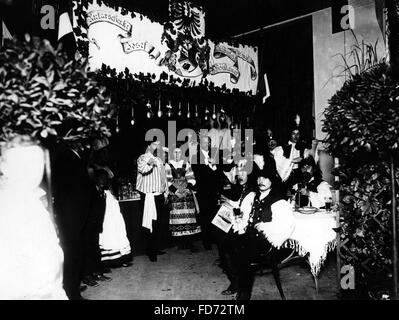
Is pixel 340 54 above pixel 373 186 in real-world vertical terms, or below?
above

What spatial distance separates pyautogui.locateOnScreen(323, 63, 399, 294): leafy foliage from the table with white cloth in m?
0.23

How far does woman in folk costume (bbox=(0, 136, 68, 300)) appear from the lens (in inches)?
85.8

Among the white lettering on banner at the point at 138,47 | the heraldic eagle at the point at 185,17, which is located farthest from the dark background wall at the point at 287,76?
the white lettering on banner at the point at 138,47

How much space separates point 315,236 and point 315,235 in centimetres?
1

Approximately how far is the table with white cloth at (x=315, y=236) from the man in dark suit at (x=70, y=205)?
7.63 feet

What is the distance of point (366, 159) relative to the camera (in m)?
3.85

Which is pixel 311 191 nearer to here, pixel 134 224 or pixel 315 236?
pixel 315 236

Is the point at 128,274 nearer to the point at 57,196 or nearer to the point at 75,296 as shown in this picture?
the point at 75,296

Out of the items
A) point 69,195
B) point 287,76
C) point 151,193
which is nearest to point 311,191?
point 151,193

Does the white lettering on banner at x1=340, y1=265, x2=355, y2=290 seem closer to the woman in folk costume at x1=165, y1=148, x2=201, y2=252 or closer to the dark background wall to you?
the woman in folk costume at x1=165, y1=148, x2=201, y2=252
